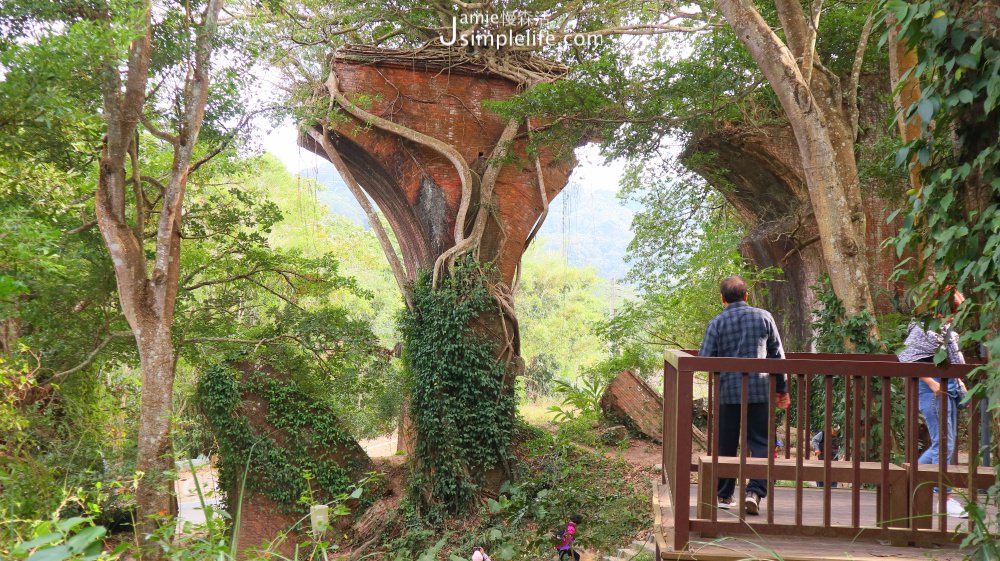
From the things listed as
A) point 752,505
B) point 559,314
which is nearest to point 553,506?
point 752,505

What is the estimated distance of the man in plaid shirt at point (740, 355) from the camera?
4586 mm

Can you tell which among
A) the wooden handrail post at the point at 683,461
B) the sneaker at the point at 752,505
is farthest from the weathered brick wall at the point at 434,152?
the wooden handrail post at the point at 683,461

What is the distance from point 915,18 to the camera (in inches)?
116

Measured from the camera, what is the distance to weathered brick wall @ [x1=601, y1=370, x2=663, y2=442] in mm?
13258

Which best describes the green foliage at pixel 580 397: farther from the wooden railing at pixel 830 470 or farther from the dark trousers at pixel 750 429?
the wooden railing at pixel 830 470

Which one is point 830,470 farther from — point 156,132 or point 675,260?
point 675,260

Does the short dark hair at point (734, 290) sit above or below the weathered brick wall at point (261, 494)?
above

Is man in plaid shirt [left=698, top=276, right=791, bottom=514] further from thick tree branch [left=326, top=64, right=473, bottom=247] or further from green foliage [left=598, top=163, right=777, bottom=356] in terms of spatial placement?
green foliage [left=598, top=163, right=777, bottom=356]

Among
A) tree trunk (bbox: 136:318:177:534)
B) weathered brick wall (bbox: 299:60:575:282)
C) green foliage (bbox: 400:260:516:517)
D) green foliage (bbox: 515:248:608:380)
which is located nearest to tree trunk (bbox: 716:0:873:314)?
weathered brick wall (bbox: 299:60:575:282)

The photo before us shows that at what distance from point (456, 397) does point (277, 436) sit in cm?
350

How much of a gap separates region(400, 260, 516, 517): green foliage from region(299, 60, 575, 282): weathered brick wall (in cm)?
100

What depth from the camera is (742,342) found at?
182 inches

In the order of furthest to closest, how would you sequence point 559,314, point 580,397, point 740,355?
point 559,314, point 580,397, point 740,355

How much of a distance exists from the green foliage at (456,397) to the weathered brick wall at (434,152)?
1.00m
